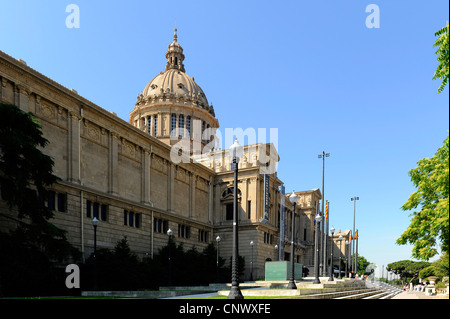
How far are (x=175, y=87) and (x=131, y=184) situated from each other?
48.8 metres

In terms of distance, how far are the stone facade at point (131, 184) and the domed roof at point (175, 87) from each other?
2106cm

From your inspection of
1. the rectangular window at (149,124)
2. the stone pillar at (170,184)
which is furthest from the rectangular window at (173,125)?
the stone pillar at (170,184)

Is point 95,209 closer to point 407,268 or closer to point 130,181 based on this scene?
point 130,181

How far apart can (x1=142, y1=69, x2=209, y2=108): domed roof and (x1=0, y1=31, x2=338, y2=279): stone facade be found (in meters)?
21.1

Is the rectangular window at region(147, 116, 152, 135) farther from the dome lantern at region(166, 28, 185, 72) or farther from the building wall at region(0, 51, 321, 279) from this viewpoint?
the building wall at region(0, 51, 321, 279)

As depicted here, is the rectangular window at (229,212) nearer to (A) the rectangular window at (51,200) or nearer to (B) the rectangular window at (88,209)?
(B) the rectangular window at (88,209)

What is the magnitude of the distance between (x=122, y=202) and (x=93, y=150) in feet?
21.3

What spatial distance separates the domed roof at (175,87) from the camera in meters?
89.9

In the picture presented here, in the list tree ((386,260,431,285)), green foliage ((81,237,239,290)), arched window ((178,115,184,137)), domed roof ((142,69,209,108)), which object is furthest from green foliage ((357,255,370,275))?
green foliage ((81,237,239,290))

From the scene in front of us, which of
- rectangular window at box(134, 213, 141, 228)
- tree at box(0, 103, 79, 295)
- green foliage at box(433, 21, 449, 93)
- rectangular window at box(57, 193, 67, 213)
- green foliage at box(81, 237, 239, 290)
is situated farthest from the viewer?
rectangular window at box(134, 213, 141, 228)

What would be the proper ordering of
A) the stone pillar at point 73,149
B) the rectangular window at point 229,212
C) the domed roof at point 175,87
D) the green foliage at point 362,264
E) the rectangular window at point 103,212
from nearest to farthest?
the stone pillar at point 73,149 → the rectangular window at point 103,212 → the rectangular window at point 229,212 → the domed roof at point 175,87 → the green foliage at point 362,264

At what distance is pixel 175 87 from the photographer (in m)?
91.8

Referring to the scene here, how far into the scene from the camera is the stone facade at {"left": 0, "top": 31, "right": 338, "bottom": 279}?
35750 mm
